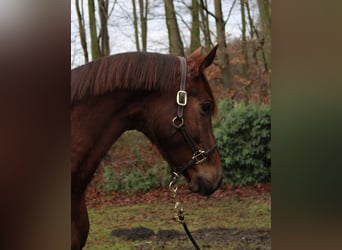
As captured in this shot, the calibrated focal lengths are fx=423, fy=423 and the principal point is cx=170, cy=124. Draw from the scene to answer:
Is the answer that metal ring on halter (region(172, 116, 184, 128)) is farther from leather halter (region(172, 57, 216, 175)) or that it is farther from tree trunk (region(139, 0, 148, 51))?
tree trunk (region(139, 0, 148, 51))

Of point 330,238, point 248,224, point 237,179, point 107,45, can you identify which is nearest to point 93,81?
point 107,45

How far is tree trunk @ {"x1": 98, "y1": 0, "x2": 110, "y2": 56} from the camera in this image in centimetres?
289

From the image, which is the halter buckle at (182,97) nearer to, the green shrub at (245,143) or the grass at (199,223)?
the green shrub at (245,143)

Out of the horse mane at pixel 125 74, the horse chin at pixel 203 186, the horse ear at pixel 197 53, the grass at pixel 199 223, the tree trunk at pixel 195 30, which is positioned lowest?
the grass at pixel 199 223

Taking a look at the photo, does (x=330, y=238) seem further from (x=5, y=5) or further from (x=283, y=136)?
(x=5, y=5)

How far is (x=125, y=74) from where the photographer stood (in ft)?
9.18

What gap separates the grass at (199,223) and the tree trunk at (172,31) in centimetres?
106

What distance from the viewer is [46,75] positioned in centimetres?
276

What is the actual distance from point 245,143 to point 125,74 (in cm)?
94

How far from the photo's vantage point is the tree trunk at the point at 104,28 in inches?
114

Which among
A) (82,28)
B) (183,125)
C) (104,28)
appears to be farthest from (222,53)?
(82,28)

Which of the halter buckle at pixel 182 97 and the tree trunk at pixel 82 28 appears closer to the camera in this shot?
the halter buckle at pixel 182 97

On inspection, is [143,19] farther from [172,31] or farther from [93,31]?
[93,31]

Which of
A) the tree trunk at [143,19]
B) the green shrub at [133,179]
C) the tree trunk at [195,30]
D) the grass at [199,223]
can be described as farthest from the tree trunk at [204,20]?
the grass at [199,223]
